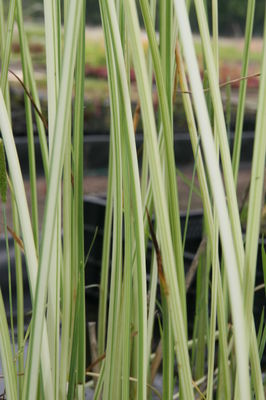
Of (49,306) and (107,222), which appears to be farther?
(107,222)

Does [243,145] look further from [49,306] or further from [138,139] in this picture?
[49,306]

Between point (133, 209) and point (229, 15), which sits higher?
point (229, 15)

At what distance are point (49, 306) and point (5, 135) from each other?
0.10 m

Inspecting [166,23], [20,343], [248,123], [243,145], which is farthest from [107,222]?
[248,123]

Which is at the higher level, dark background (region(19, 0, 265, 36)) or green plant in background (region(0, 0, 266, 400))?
dark background (region(19, 0, 265, 36))

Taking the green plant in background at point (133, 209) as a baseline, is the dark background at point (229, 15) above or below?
above

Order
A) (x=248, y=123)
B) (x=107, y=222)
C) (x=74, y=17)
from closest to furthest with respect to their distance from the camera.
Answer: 1. (x=74, y=17)
2. (x=107, y=222)
3. (x=248, y=123)

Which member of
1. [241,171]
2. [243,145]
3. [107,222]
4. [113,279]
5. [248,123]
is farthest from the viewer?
[248,123]

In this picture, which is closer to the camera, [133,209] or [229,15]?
[133,209]

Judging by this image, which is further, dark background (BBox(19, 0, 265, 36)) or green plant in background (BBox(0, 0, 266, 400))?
dark background (BBox(19, 0, 265, 36))

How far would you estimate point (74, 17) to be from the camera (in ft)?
0.85

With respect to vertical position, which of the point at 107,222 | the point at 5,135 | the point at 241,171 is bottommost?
the point at 241,171

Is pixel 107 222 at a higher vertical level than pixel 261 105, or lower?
lower

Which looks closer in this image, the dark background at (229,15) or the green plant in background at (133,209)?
the green plant in background at (133,209)
